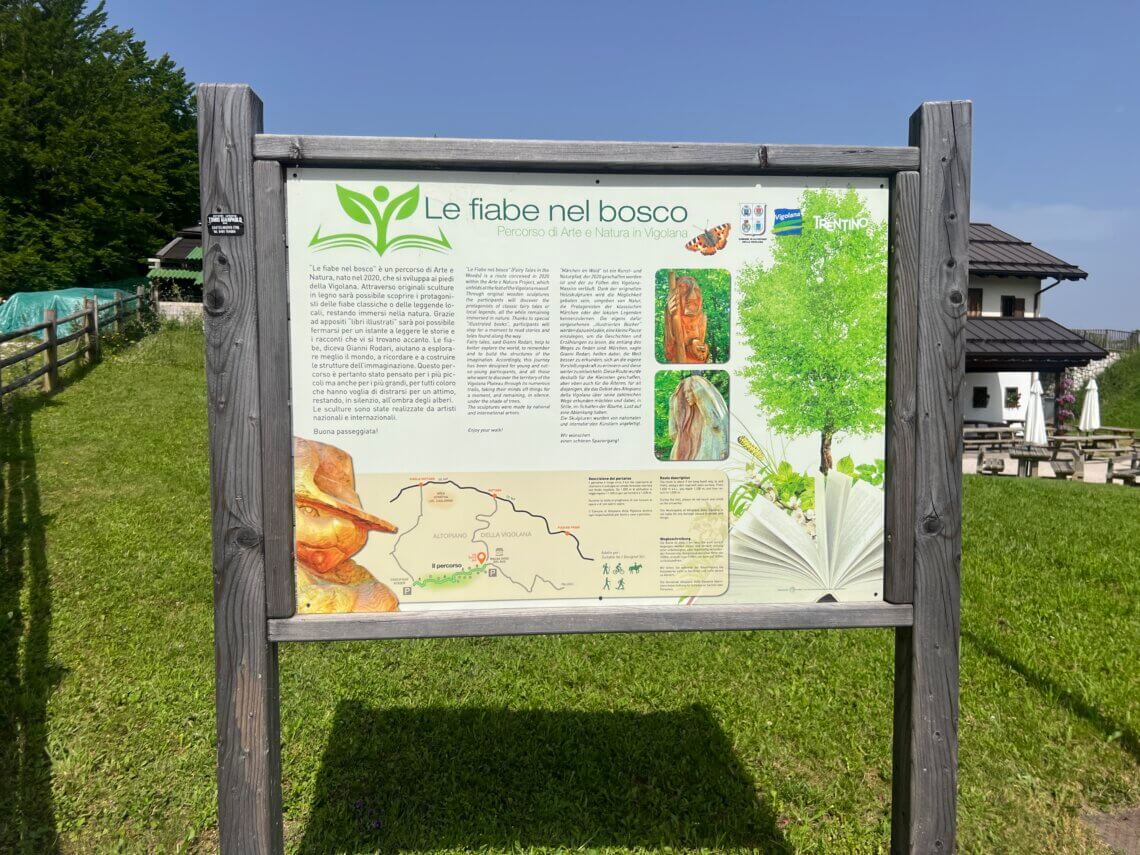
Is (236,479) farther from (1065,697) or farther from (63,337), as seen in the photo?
(63,337)

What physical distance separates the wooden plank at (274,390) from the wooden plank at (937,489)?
6.71ft

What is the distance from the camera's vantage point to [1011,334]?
902 inches

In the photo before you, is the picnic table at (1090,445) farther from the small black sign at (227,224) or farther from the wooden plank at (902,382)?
the small black sign at (227,224)

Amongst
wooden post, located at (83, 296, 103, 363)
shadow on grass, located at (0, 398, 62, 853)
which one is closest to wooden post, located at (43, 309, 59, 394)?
wooden post, located at (83, 296, 103, 363)

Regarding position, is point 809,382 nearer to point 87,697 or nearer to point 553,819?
point 553,819

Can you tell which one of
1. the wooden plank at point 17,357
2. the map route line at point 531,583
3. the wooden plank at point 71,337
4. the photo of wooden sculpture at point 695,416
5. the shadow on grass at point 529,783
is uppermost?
the wooden plank at point 71,337

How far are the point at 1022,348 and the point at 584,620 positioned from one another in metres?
24.9

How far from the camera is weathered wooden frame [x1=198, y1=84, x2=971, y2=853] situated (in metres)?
2.18

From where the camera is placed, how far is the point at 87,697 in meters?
4.12

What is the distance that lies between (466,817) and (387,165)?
279 cm

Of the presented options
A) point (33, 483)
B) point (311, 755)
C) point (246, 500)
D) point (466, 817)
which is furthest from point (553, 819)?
point (33, 483)

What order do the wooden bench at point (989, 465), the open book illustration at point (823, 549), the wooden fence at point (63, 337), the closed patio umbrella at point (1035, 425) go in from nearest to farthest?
1. the open book illustration at point (823, 549)
2. the wooden fence at point (63, 337)
3. the wooden bench at point (989, 465)
4. the closed patio umbrella at point (1035, 425)

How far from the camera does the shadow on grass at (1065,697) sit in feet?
12.3

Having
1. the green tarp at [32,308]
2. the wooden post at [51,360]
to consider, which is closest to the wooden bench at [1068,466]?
the wooden post at [51,360]
